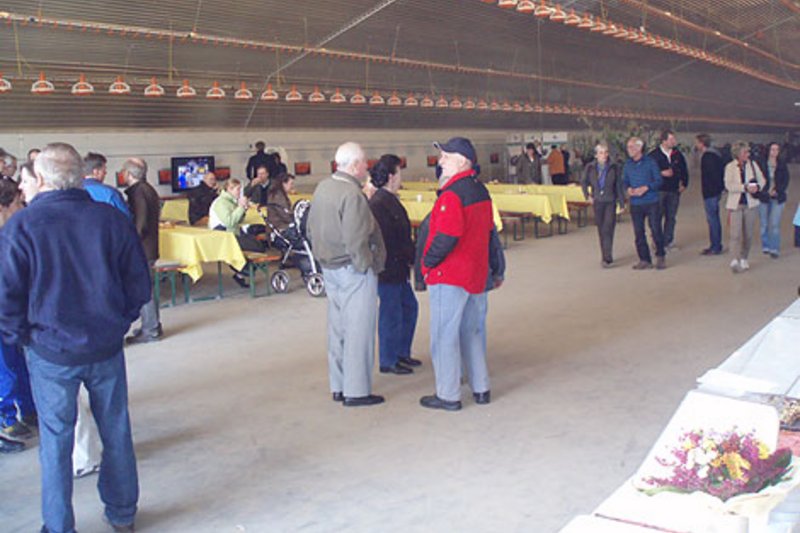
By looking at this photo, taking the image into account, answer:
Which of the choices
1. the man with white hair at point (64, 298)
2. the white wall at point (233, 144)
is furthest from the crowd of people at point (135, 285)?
the white wall at point (233, 144)

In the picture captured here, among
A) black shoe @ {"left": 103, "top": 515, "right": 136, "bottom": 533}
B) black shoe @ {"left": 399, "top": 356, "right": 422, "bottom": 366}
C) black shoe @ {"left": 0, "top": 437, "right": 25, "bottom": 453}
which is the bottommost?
black shoe @ {"left": 103, "top": 515, "right": 136, "bottom": 533}

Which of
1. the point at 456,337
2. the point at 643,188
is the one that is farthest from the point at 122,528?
the point at 643,188

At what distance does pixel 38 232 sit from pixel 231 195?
19.3 ft

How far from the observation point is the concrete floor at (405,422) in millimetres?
3750

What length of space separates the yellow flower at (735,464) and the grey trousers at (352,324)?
3.25 meters

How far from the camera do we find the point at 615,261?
1057 cm

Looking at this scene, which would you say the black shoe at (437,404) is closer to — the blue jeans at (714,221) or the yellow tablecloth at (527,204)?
the blue jeans at (714,221)

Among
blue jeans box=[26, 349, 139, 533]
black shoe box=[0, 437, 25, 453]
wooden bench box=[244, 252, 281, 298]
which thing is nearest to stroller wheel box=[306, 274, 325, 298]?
wooden bench box=[244, 252, 281, 298]

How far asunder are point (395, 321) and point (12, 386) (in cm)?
240

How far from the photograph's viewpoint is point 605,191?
9.73 meters

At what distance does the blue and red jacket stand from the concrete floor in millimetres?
838

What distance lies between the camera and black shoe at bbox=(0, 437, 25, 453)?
4.53 metres

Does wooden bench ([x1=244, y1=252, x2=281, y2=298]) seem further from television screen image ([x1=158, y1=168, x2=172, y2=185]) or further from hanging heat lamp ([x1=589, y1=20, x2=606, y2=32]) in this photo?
television screen image ([x1=158, y1=168, x2=172, y2=185])

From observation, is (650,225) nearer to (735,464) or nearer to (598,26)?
(598,26)
